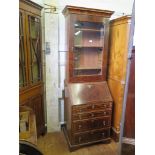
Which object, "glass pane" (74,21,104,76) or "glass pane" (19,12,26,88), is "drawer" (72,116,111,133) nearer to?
"glass pane" (74,21,104,76)

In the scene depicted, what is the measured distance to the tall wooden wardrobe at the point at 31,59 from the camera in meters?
2.06

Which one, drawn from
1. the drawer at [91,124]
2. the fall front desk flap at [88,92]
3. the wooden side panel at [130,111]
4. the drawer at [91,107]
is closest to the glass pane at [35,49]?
the fall front desk flap at [88,92]

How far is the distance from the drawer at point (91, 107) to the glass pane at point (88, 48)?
504 millimetres

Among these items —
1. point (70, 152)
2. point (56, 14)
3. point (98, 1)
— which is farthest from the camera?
point (98, 1)

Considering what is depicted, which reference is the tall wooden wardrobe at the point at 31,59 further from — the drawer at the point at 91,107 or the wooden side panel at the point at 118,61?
the wooden side panel at the point at 118,61

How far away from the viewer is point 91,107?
234 cm

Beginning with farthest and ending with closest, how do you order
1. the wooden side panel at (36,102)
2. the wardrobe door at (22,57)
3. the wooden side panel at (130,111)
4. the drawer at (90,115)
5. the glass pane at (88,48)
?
1. the glass pane at (88,48)
2. the drawer at (90,115)
3. the wooden side panel at (36,102)
4. the wardrobe door at (22,57)
5. the wooden side panel at (130,111)

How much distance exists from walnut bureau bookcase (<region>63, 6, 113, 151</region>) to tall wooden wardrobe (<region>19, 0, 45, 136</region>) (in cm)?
43

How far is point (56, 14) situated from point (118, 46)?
110 centimetres

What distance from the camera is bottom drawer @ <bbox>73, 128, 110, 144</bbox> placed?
2.35 m

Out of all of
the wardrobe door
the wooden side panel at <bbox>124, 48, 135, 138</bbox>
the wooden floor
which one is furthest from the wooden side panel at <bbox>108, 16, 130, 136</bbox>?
the wardrobe door

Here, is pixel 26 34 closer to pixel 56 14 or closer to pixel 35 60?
pixel 35 60
